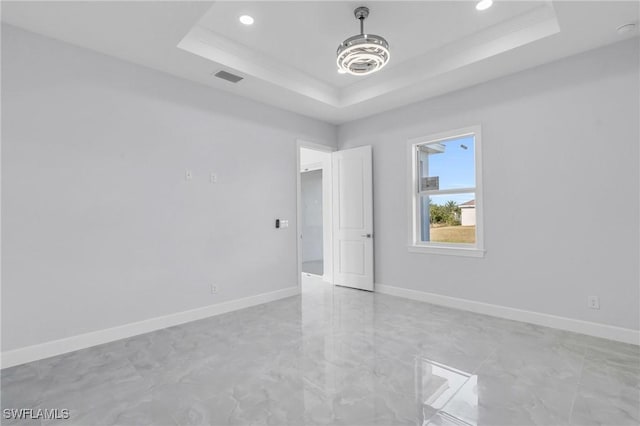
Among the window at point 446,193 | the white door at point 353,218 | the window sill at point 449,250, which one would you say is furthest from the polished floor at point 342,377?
the white door at point 353,218

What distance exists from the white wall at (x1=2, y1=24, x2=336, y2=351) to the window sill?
210 cm

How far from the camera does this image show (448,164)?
170 inches

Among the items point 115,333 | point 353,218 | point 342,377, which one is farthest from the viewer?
point 353,218

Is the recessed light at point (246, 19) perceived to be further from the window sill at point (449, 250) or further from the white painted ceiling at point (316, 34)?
the window sill at point (449, 250)

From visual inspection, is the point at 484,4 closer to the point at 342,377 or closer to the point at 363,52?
the point at 363,52

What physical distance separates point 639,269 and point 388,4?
10.8 feet

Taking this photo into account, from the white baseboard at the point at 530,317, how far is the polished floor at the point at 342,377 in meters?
0.13

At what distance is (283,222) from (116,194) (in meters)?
2.14

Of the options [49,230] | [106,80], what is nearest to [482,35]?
[106,80]

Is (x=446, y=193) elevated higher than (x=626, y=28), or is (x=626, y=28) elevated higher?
(x=626, y=28)

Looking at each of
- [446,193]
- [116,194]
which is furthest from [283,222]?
[446,193]

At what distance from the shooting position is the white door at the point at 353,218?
5.01 m

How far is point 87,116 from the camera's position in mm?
3010

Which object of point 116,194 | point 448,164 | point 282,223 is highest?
point 448,164
